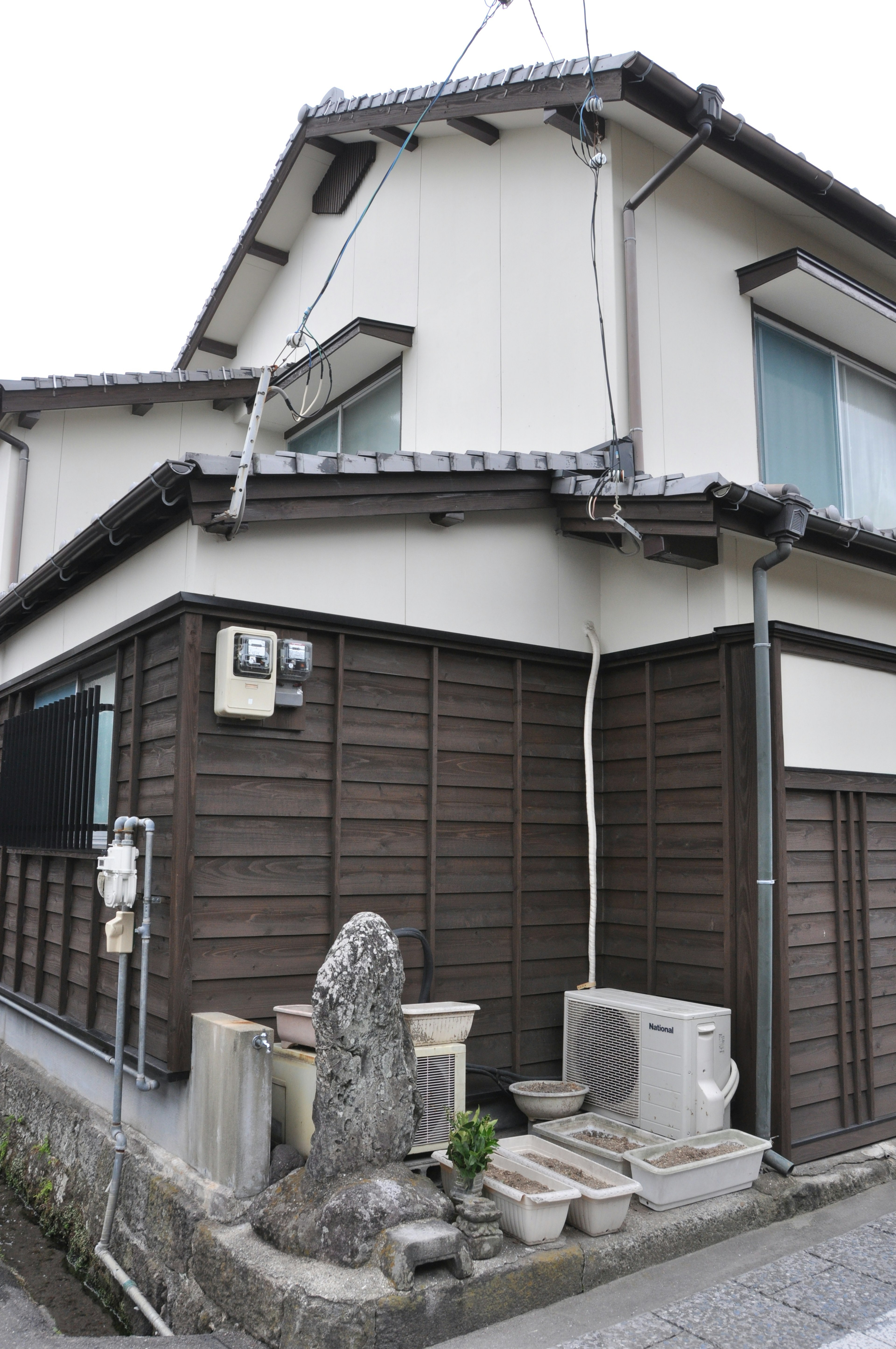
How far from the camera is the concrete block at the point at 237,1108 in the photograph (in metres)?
4.29

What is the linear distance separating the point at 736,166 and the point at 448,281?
2.37 metres

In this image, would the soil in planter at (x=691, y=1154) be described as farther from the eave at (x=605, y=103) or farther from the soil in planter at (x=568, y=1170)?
the eave at (x=605, y=103)

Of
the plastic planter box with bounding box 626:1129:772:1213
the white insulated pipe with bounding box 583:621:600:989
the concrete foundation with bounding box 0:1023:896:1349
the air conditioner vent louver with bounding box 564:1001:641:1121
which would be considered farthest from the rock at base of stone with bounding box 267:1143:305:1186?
the white insulated pipe with bounding box 583:621:600:989

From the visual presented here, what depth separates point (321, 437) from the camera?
Result: 9.89 meters

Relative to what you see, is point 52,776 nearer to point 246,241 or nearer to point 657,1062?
point 657,1062

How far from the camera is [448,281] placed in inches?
320

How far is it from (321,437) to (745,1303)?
26.6ft

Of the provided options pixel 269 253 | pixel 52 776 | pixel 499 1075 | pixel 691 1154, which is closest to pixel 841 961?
pixel 691 1154

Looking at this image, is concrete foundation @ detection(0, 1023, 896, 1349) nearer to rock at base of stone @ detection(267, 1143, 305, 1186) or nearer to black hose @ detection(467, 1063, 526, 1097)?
rock at base of stone @ detection(267, 1143, 305, 1186)

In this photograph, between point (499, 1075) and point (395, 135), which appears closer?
point (499, 1075)

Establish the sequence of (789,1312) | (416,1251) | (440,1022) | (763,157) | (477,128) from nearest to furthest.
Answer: (416,1251)
(789,1312)
(440,1022)
(763,157)
(477,128)

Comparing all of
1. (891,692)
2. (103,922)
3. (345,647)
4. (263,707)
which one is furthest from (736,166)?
(103,922)

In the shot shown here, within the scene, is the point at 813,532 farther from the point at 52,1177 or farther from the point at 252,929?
the point at 52,1177

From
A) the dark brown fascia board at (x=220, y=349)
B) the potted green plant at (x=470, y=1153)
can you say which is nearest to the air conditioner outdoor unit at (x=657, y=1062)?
the potted green plant at (x=470, y=1153)
